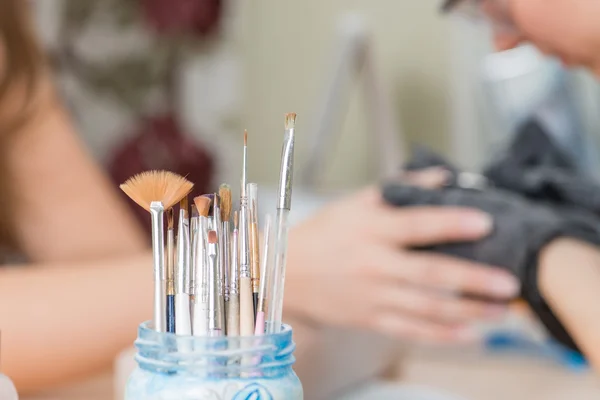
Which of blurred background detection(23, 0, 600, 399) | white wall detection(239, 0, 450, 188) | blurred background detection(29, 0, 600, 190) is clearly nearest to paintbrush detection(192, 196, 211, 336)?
blurred background detection(23, 0, 600, 399)

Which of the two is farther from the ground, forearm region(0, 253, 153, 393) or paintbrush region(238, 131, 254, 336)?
paintbrush region(238, 131, 254, 336)

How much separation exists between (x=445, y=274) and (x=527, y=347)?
0.63 ft

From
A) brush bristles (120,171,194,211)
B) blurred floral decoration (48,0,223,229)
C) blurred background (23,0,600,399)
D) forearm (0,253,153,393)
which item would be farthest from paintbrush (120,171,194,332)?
blurred floral decoration (48,0,223,229)

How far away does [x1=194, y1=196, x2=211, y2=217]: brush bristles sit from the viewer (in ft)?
0.68

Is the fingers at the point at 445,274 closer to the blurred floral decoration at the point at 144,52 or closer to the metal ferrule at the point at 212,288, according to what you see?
the metal ferrule at the point at 212,288

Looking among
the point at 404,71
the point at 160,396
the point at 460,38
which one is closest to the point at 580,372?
the point at 160,396

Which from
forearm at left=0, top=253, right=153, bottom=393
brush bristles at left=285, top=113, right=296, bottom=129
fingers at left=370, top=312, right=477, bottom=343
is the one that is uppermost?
brush bristles at left=285, top=113, right=296, bottom=129

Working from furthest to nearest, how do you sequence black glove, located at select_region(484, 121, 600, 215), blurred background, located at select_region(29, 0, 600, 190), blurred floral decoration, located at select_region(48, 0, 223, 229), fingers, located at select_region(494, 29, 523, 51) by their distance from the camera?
blurred floral decoration, located at select_region(48, 0, 223, 229), blurred background, located at select_region(29, 0, 600, 190), black glove, located at select_region(484, 121, 600, 215), fingers, located at select_region(494, 29, 523, 51)

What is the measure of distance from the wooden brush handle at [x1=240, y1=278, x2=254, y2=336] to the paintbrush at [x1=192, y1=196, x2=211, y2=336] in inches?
0.4

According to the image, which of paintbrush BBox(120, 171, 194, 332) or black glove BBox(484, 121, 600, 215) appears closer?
paintbrush BBox(120, 171, 194, 332)

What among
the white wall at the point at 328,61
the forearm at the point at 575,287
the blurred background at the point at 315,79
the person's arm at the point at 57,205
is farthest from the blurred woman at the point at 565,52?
the white wall at the point at 328,61

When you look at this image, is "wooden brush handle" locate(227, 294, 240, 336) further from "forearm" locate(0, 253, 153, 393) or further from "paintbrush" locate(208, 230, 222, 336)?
"forearm" locate(0, 253, 153, 393)

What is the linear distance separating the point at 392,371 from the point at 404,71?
795 millimetres

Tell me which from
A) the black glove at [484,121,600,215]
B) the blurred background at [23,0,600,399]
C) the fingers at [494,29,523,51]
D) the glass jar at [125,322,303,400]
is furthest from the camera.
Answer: the blurred background at [23,0,600,399]
